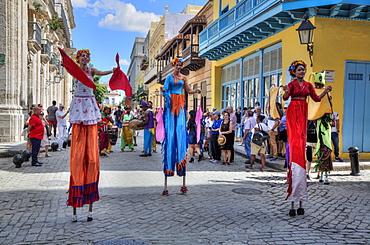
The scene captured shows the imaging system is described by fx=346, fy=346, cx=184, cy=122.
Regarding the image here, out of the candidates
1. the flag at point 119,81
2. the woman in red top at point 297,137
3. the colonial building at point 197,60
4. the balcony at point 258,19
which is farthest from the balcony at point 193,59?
the flag at point 119,81

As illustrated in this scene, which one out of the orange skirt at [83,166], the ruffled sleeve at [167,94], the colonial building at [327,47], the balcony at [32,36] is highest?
the balcony at [32,36]

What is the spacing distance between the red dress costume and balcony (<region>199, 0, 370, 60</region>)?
19.3 feet

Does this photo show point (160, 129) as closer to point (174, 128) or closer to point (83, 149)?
point (174, 128)

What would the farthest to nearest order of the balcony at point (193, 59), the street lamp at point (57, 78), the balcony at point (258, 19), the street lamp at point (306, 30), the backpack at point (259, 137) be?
the street lamp at point (57, 78)
the balcony at point (193, 59)
the balcony at point (258, 19)
the street lamp at point (306, 30)
the backpack at point (259, 137)

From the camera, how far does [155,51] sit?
4594cm

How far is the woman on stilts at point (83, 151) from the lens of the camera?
4.45 metres

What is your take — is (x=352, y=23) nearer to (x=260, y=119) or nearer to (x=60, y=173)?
(x=260, y=119)

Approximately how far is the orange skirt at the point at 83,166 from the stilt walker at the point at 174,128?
183 centimetres

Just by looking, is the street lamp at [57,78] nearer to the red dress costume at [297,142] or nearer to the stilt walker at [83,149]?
the stilt walker at [83,149]

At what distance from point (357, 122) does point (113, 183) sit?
25.8 ft

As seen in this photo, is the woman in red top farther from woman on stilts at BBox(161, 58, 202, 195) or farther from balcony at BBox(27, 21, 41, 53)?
balcony at BBox(27, 21, 41, 53)

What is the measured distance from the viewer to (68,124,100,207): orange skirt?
444cm

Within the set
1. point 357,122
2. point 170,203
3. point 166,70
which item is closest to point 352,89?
point 357,122

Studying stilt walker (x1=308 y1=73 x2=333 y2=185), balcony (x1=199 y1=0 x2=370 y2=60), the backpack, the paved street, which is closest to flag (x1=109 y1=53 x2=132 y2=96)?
the paved street
